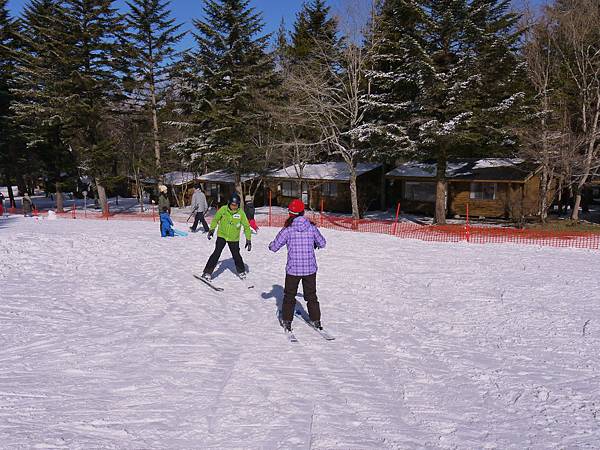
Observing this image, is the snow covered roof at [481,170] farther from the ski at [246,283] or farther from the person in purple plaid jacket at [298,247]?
the person in purple plaid jacket at [298,247]

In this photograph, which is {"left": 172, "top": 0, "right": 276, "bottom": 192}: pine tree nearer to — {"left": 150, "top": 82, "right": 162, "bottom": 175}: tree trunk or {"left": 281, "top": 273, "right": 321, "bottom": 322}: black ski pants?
{"left": 150, "top": 82, "right": 162, "bottom": 175}: tree trunk

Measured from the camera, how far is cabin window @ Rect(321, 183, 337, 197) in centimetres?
3160

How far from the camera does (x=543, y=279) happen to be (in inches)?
356

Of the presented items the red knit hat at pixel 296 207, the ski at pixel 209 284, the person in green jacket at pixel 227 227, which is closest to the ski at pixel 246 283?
the ski at pixel 209 284

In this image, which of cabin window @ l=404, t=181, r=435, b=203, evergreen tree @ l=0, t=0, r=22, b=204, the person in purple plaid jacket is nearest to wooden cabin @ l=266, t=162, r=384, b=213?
cabin window @ l=404, t=181, r=435, b=203

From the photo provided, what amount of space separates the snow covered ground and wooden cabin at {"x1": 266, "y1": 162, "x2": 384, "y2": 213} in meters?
21.4

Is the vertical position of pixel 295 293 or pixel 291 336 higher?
pixel 295 293

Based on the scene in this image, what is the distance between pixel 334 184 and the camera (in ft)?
103

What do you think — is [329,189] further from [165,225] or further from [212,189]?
[165,225]

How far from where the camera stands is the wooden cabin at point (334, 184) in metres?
30.8

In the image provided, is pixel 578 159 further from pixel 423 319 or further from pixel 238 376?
pixel 238 376

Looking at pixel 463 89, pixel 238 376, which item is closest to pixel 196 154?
pixel 463 89

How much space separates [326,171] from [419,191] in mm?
7647

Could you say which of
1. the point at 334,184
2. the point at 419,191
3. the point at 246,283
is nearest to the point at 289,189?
the point at 334,184
